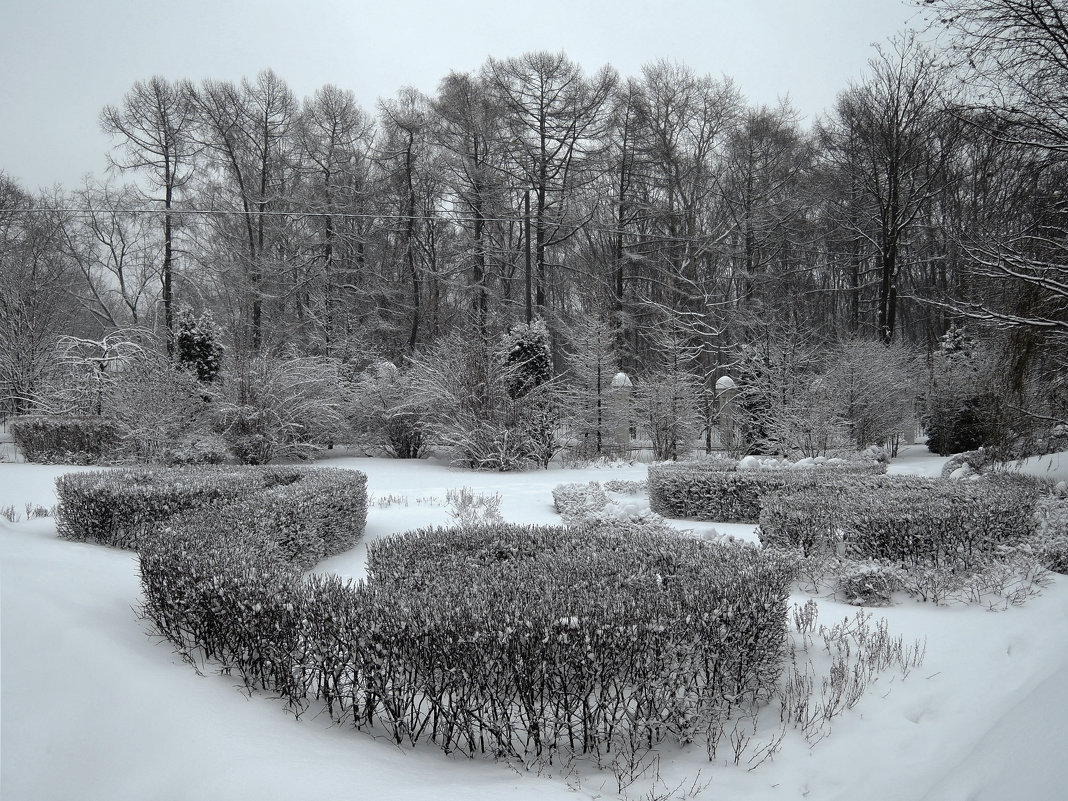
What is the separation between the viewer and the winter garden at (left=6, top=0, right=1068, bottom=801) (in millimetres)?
3094

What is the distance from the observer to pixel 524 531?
5828 mm

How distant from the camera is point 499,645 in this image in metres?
3.11

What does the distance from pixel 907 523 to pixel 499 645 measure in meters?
4.82

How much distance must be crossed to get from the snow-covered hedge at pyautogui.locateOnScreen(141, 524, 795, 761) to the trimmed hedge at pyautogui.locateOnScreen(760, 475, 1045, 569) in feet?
8.50

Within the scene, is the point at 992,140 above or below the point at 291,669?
above

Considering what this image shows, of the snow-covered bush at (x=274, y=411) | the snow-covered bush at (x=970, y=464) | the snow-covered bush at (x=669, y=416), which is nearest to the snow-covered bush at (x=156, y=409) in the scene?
the snow-covered bush at (x=274, y=411)

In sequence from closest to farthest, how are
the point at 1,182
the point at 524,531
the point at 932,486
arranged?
1. the point at 524,531
2. the point at 932,486
3. the point at 1,182

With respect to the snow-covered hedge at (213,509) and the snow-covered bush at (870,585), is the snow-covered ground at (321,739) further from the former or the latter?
the snow-covered hedge at (213,509)

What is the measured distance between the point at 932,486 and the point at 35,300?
88.4 ft

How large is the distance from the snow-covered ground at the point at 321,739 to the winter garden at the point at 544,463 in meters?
0.02

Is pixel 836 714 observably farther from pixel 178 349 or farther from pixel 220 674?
pixel 178 349

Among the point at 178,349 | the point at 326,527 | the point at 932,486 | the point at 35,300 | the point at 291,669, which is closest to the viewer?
the point at 291,669

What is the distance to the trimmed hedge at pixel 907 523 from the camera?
5969 millimetres

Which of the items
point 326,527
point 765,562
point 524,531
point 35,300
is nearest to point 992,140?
point 765,562
